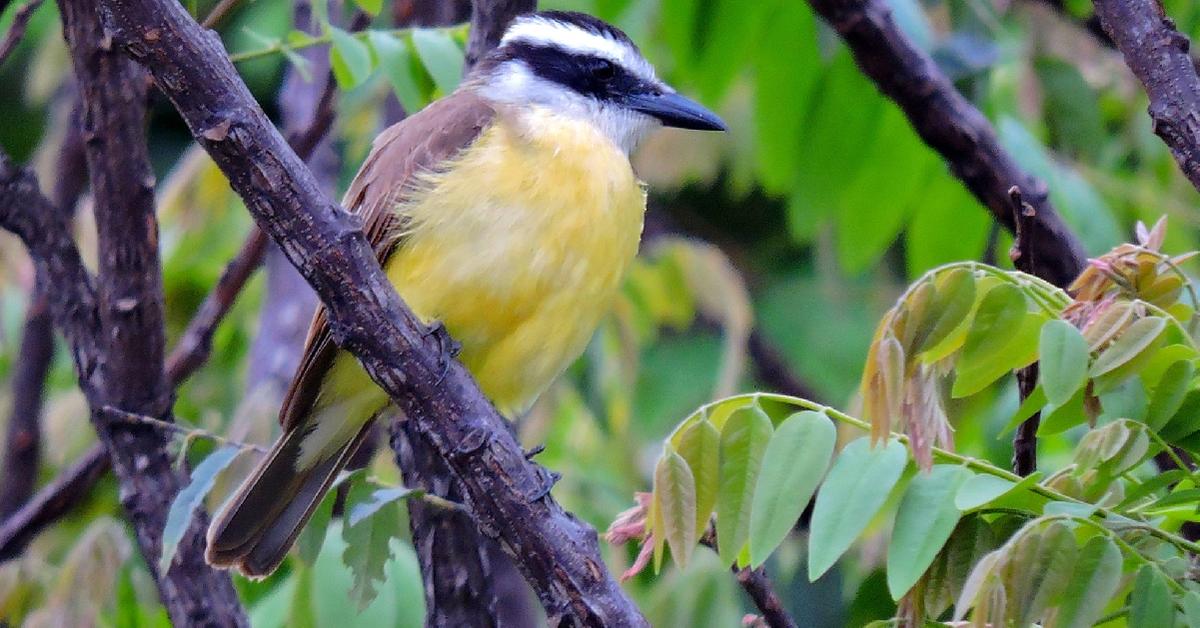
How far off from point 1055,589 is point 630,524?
0.58 meters

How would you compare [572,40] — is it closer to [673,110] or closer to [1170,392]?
[673,110]

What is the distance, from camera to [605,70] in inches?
122

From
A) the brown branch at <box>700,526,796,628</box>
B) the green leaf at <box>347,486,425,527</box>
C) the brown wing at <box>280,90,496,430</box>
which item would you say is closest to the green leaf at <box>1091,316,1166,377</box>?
the brown branch at <box>700,526,796,628</box>

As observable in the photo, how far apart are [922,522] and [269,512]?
1.34m

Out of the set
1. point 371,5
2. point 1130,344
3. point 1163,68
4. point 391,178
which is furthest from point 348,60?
point 1130,344

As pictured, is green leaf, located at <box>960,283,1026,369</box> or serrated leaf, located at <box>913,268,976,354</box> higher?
serrated leaf, located at <box>913,268,976,354</box>

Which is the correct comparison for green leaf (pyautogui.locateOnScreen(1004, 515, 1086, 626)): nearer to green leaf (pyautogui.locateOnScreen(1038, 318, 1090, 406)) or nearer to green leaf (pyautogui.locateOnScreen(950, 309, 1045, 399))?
green leaf (pyautogui.locateOnScreen(1038, 318, 1090, 406))

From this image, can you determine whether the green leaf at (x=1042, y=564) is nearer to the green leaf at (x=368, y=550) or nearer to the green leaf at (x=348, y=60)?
the green leaf at (x=368, y=550)

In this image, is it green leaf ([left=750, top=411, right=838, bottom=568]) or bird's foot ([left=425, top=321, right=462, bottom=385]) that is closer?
green leaf ([left=750, top=411, right=838, bottom=568])

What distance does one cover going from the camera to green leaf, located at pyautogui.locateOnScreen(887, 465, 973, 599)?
1.62 meters

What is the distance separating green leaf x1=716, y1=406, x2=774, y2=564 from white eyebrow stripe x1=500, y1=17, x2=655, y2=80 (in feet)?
4.58

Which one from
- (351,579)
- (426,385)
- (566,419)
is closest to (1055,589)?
(426,385)

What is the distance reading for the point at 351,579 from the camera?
2.27 meters

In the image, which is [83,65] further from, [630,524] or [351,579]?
[630,524]
